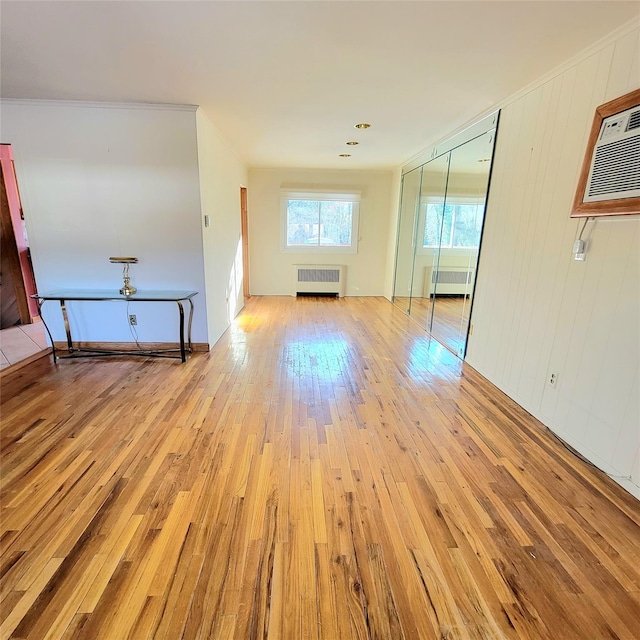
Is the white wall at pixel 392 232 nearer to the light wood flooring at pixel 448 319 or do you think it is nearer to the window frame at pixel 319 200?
the window frame at pixel 319 200

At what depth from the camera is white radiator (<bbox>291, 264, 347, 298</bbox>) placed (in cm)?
671

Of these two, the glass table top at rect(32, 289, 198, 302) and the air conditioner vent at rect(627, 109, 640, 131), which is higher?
the air conditioner vent at rect(627, 109, 640, 131)

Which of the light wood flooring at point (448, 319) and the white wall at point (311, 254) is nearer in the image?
the light wood flooring at point (448, 319)

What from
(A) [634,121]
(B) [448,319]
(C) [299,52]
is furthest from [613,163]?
(B) [448,319]

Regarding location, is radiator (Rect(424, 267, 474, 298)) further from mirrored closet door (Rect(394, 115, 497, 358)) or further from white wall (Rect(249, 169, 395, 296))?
white wall (Rect(249, 169, 395, 296))

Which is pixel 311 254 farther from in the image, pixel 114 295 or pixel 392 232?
pixel 114 295

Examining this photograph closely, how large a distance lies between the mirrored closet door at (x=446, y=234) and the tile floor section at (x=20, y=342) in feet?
15.1

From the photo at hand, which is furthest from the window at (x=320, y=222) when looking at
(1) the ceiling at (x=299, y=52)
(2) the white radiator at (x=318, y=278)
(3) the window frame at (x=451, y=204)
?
(1) the ceiling at (x=299, y=52)

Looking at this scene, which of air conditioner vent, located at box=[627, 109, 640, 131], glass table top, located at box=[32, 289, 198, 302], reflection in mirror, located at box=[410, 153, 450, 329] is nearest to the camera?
air conditioner vent, located at box=[627, 109, 640, 131]

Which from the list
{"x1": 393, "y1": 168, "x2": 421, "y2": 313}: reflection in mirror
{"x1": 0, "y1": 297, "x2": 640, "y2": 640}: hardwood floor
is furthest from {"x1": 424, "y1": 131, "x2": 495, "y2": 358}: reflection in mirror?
{"x1": 0, "y1": 297, "x2": 640, "y2": 640}: hardwood floor

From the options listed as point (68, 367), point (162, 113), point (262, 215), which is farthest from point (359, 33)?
point (262, 215)

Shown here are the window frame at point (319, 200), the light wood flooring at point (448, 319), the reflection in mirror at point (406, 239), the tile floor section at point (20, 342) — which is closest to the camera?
the tile floor section at point (20, 342)

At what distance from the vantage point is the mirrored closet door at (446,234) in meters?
3.33

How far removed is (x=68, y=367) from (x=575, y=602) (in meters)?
3.95
